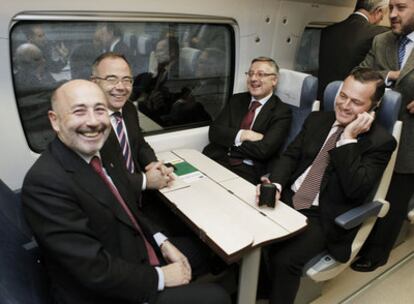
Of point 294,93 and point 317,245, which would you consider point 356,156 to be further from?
point 294,93

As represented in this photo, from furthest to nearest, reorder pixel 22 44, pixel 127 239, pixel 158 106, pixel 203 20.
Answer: pixel 158 106
pixel 203 20
pixel 22 44
pixel 127 239

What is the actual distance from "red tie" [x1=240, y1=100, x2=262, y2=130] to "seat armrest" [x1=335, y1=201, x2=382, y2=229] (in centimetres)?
109

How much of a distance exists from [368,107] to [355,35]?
3.83 ft

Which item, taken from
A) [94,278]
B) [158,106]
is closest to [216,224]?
[94,278]

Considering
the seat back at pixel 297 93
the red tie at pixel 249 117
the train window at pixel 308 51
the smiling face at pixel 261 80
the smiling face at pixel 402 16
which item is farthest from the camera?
the train window at pixel 308 51

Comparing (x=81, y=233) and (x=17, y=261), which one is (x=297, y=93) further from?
(x=17, y=261)

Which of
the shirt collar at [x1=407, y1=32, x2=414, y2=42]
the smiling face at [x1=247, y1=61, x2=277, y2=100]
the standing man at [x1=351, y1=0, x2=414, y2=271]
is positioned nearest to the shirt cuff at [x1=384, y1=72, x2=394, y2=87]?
the standing man at [x1=351, y1=0, x2=414, y2=271]

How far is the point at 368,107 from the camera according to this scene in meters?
1.77

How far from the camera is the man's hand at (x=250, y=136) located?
7.95 ft

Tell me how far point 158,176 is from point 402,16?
5.98 ft

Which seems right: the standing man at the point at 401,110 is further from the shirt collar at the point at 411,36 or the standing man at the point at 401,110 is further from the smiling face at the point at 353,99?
the smiling face at the point at 353,99

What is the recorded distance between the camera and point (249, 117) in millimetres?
2588

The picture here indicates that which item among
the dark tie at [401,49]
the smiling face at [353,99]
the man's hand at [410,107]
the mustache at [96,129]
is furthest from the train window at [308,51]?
the mustache at [96,129]

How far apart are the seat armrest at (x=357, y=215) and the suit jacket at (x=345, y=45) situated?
1389 mm
